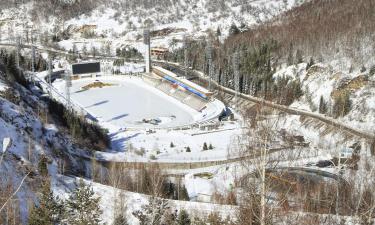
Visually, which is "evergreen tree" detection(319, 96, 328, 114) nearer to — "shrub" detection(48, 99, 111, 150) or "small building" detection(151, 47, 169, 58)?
"shrub" detection(48, 99, 111, 150)

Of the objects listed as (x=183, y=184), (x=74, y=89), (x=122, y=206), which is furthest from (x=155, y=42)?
(x=122, y=206)

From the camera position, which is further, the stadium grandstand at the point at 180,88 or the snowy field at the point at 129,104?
the stadium grandstand at the point at 180,88

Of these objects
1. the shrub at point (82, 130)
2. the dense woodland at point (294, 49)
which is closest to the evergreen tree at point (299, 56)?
the dense woodland at point (294, 49)

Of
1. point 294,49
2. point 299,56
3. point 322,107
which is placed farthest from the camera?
point 294,49

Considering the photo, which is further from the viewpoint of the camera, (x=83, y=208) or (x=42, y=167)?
(x=42, y=167)

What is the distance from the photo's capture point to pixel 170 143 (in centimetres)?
3631

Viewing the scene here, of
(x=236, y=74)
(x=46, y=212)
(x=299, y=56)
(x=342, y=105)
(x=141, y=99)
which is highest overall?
(x=299, y=56)

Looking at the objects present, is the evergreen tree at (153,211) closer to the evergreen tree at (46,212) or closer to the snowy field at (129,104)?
the evergreen tree at (46,212)

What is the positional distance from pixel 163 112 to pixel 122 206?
29.5m

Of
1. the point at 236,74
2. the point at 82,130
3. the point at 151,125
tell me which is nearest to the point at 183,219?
the point at 82,130

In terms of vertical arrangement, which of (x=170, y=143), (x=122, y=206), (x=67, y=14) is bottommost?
(x=170, y=143)

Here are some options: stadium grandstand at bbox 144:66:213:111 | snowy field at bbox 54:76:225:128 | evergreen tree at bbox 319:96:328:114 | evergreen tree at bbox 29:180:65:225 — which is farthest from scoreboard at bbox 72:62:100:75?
evergreen tree at bbox 29:180:65:225

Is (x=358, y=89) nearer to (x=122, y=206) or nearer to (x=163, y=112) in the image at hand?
(x=163, y=112)

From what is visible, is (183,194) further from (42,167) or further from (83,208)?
(83,208)
